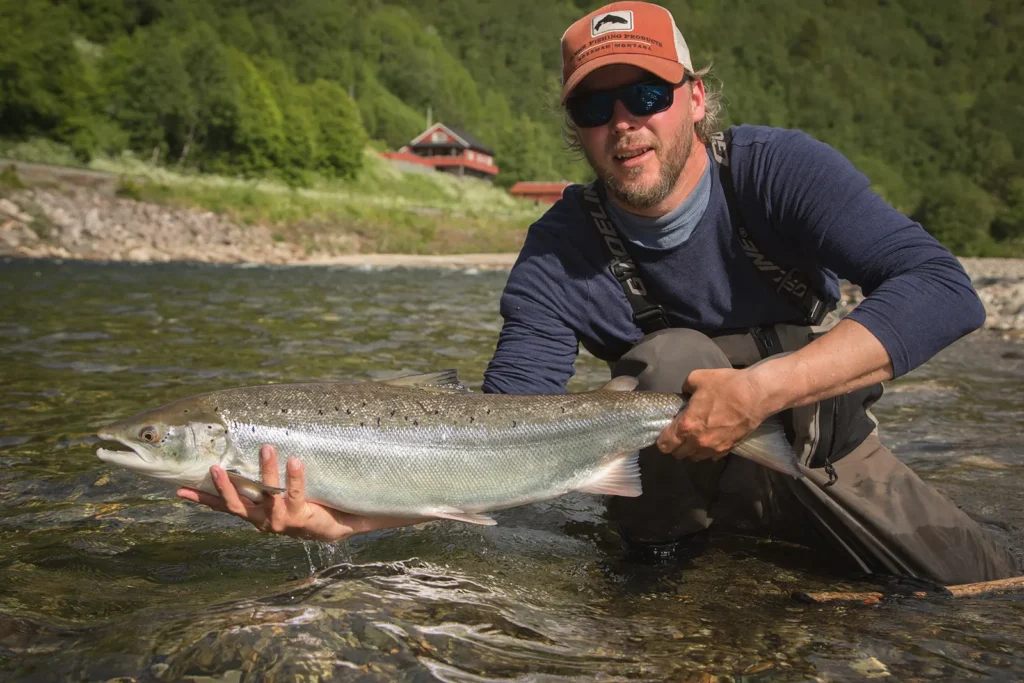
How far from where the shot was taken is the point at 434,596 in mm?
3232

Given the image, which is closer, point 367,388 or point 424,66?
point 367,388

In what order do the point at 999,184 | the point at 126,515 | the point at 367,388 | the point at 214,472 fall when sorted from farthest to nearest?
the point at 999,184
the point at 126,515
the point at 367,388
the point at 214,472

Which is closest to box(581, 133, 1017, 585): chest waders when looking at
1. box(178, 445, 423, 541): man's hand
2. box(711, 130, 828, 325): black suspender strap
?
box(711, 130, 828, 325): black suspender strap

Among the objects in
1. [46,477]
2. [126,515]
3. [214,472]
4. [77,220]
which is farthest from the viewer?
[77,220]

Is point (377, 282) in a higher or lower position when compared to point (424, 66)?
lower

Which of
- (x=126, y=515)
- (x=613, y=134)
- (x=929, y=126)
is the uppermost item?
(x=929, y=126)

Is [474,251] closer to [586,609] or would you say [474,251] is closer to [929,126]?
[586,609]

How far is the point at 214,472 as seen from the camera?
3.06 meters

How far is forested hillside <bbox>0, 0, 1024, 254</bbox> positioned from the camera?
51.5 metres

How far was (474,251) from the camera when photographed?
159 feet

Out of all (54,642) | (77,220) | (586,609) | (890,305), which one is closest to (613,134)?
(890,305)

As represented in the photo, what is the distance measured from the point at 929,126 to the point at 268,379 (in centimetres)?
15129

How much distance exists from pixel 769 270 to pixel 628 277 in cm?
60

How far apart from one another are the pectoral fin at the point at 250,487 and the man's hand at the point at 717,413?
1434 millimetres
